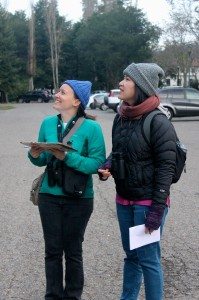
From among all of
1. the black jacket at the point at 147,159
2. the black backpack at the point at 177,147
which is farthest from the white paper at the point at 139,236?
the black backpack at the point at 177,147

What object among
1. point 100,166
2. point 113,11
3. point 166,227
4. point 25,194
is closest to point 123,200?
point 100,166

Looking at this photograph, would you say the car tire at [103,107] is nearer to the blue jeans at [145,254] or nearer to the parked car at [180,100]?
the parked car at [180,100]

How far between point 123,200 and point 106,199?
4.33m

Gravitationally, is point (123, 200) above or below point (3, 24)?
below

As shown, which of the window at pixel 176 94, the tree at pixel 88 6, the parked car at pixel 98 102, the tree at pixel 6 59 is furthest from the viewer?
the tree at pixel 88 6

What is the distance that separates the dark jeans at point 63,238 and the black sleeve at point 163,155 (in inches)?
29.4

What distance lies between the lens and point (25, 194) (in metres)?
8.45

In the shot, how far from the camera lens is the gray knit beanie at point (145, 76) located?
362 cm

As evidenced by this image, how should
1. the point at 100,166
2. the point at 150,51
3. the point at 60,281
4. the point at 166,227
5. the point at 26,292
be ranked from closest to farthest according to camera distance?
the point at 100,166, the point at 60,281, the point at 26,292, the point at 166,227, the point at 150,51

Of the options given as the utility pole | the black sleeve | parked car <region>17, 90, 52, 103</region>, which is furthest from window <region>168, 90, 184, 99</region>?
the utility pole

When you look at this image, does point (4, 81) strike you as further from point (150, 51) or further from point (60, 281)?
point (60, 281)

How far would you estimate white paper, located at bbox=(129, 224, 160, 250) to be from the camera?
3.57 metres

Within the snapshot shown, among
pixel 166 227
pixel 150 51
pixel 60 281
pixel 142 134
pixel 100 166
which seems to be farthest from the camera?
pixel 150 51

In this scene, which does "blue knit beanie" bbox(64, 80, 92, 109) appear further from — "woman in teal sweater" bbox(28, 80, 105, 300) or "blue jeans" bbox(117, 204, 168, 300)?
"blue jeans" bbox(117, 204, 168, 300)
